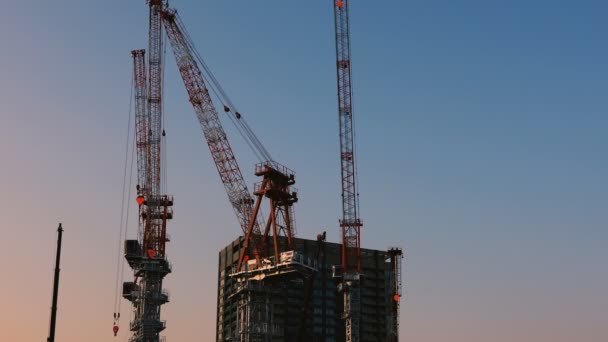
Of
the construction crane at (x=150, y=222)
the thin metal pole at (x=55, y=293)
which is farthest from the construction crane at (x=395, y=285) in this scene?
the thin metal pole at (x=55, y=293)

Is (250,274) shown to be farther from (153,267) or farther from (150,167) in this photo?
(150,167)

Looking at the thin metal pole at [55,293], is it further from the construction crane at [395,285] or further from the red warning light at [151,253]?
the construction crane at [395,285]

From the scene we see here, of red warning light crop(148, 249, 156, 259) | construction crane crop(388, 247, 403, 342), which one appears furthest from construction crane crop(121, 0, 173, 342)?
construction crane crop(388, 247, 403, 342)

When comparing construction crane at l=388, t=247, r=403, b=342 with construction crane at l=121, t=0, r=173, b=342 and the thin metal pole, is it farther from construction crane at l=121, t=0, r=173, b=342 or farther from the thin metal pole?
the thin metal pole

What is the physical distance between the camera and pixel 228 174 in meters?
141

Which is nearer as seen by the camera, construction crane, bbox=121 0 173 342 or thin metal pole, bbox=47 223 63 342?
thin metal pole, bbox=47 223 63 342

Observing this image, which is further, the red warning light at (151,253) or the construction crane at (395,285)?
the construction crane at (395,285)

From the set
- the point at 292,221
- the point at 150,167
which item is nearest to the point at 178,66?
the point at 150,167

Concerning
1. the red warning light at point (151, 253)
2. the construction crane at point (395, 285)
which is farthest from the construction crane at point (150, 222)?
the construction crane at point (395, 285)

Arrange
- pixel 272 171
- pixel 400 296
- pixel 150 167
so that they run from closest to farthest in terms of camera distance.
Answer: pixel 272 171 → pixel 150 167 → pixel 400 296

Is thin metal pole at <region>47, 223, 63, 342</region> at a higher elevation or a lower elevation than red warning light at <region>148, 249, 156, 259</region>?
lower

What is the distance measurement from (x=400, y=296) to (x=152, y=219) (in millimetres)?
72599

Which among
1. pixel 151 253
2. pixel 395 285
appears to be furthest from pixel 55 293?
pixel 395 285

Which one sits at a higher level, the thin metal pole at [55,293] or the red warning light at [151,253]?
the red warning light at [151,253]
